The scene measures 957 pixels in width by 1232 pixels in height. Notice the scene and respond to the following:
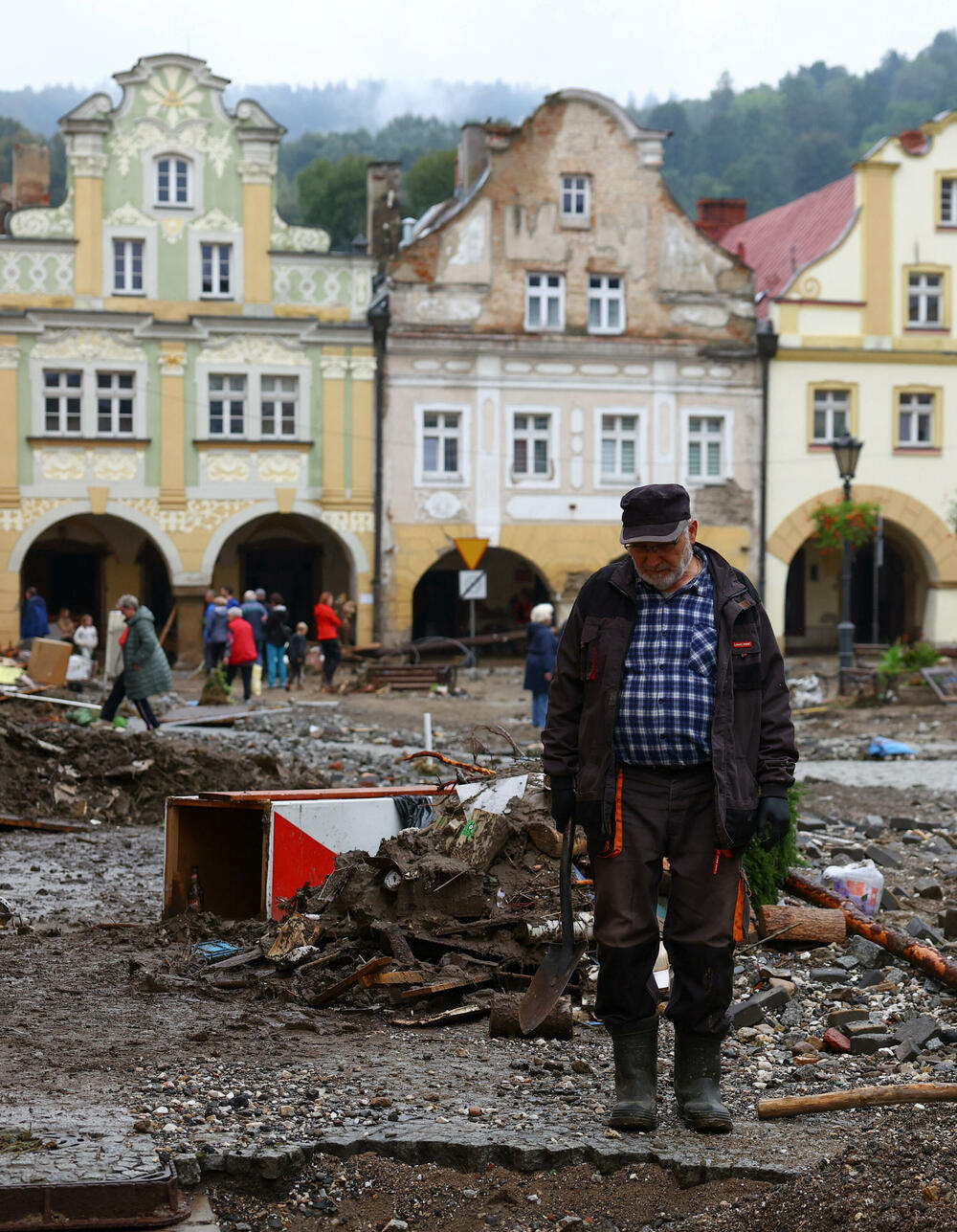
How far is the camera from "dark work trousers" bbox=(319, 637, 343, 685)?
29922mm

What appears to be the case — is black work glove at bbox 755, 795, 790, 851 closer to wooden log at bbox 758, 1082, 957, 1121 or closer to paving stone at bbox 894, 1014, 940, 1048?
wooden log at bbox 758, 1082, 957, 1121

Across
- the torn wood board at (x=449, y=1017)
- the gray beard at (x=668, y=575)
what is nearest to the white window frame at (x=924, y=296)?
the torn wood board at (x=449, y=1017)

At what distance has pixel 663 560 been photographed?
18.9 feet

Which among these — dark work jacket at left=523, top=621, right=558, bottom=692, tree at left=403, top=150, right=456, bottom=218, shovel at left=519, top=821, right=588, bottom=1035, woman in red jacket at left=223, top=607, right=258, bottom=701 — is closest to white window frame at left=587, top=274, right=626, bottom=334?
woman in red jacket at left=223, top=607, right=258, bottom=701

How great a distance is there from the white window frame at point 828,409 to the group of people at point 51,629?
53.4 feet

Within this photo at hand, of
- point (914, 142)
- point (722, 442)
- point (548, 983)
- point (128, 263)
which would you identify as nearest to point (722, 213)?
point (914, 142)

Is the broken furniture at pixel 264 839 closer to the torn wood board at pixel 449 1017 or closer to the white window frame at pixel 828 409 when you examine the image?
the torn wood board at pixel 449 1017

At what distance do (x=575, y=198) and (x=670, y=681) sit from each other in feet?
106

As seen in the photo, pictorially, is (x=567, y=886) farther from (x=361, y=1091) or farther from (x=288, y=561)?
(x=288, y=561)

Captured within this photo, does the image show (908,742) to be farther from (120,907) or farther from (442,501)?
(442,501)

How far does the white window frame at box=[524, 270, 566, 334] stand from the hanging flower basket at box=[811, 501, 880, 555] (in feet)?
23.0

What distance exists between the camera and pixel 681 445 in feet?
121

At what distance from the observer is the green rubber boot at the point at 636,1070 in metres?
5.66

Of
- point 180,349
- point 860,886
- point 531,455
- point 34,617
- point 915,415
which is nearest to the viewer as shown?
point 860,886
